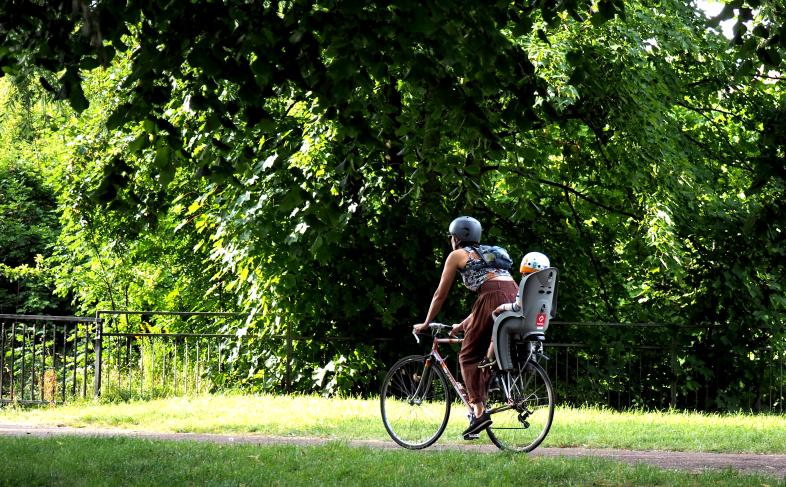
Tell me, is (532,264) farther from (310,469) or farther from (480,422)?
(310,469)

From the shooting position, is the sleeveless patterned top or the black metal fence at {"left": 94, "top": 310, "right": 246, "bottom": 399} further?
the black metal fence at {"left": 94, "top": 310, "right": 246, "bottom": 399}

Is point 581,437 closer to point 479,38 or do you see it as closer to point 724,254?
point 479,38

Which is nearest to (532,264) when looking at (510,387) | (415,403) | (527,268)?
(527,268)

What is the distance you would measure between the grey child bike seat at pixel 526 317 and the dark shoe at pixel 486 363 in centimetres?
15

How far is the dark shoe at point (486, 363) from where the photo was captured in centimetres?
783

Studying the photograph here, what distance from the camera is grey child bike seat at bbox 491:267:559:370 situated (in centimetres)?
761

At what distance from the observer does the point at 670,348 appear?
13.7 m

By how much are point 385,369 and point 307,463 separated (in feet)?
22.9

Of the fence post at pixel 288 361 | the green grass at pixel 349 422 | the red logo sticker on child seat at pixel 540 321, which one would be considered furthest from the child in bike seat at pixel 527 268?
the fence post at pixel 288 361

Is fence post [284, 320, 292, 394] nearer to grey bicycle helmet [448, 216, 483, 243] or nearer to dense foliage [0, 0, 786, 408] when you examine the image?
dense foliage [0, 0, 786, 408]

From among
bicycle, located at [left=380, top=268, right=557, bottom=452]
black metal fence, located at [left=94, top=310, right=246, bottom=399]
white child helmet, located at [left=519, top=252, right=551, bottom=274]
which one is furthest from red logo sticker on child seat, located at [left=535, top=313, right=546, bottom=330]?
black metal fence, located at [left=94, top=310, right=246, bottom=399]

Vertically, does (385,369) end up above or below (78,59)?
below

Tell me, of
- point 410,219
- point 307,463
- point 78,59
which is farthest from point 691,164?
point 78,59

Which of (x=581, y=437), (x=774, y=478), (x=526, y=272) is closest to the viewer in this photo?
(x=774, y=478)
